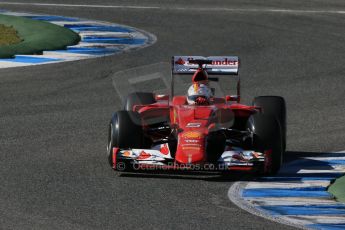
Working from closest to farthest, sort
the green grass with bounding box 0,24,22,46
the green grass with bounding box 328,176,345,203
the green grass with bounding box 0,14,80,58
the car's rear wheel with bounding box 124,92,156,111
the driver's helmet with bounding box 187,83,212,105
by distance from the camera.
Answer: the green grass with bounding box 328,176,345,203 → the driver's helmet with bounding box 187,83,212,105 → the car's rear wheel with bounding box 124,92,156,111 → the green grass with bounding box 0,14,80,58 → the green grass with bounding box 0,24,22,46

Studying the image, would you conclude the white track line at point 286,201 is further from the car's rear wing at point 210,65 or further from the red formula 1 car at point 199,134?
the car's rear wing at point 210,65

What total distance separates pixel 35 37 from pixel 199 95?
35.0ft

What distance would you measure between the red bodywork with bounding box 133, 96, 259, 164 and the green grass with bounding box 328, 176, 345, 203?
1.41m

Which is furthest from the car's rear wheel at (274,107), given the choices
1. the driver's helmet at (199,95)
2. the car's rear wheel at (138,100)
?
the car's rear wheel at (138,100)

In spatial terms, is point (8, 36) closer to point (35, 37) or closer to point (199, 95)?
point (35, 37)

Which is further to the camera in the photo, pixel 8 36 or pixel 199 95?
pixel 8 36

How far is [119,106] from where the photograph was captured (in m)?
18.1

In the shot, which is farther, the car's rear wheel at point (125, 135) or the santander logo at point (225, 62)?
the santander logo at point (225, 62)

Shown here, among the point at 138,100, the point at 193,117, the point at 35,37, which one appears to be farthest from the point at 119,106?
the point at 35,37

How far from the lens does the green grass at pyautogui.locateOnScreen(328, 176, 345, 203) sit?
1216cm

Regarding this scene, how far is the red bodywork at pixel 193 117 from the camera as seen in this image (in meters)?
13.1

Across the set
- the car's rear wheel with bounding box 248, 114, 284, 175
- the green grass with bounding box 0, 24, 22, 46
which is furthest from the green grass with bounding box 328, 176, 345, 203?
the green grass with bounding box 0, 24, 22, 46

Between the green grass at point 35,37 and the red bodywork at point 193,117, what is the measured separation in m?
8.43

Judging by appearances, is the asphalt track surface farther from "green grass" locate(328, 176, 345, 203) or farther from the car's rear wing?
the car's rear wing
